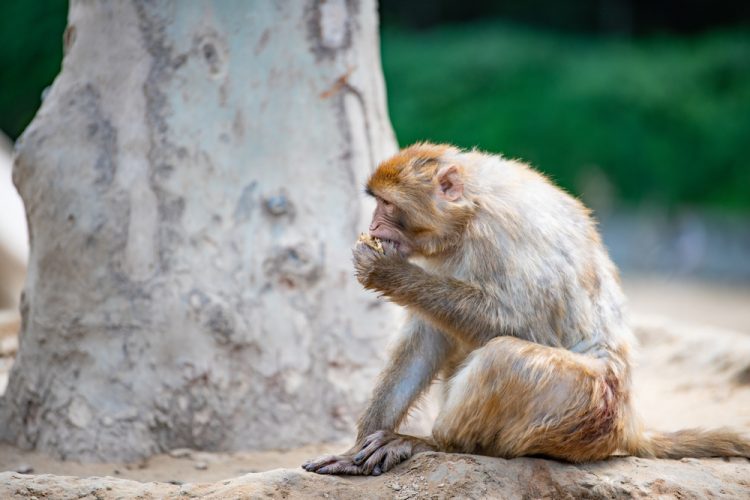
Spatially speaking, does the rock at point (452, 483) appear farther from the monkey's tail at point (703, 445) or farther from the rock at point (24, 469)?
the rock at point (24, 469)

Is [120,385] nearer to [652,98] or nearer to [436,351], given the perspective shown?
[436,351]

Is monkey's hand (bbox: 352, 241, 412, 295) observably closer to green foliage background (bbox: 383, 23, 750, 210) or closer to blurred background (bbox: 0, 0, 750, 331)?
blurred background (bbox: 0, 0, 750, 331)

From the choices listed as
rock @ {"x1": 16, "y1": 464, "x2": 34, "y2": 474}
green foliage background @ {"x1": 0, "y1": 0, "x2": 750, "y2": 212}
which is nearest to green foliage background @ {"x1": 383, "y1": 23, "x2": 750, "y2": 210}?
green foliage background @ {"x1": 0, "y1": 0, "x2": 750, "y2": 212}

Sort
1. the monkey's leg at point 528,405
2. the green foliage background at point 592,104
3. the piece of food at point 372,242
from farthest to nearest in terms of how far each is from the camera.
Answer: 1. the green foliage background at point 592,104
2. the piece of food at point 372,242
3. the monkey's leg at point 528,405

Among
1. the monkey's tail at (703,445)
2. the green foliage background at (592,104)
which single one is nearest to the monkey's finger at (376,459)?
the monkey's tail at (703,445)

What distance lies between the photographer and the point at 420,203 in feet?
14.4

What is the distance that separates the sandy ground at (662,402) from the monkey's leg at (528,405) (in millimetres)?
1175

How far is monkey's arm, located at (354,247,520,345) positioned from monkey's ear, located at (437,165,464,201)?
42cm

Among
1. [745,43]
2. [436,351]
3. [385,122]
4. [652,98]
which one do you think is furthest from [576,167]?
[436,351]

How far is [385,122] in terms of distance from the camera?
19.5ft

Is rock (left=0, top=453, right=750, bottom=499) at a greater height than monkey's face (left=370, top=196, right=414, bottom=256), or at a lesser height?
lesser

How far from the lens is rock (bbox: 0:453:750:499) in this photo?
12.4 ft

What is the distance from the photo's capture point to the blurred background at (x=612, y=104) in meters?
19.1

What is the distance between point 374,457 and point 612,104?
59.8 ft
